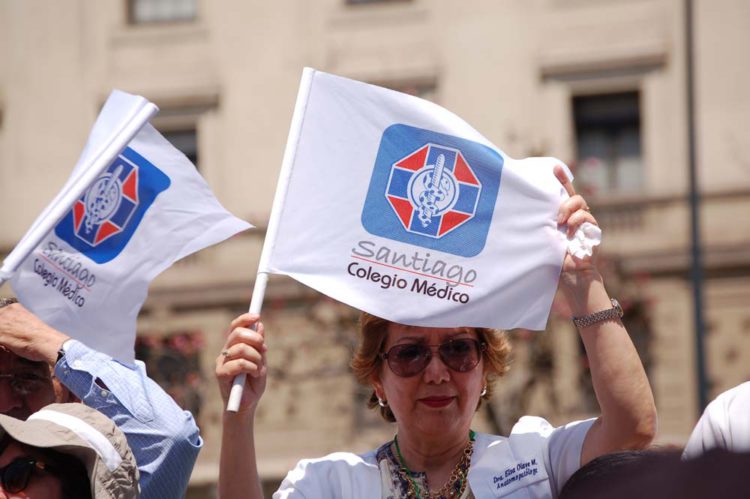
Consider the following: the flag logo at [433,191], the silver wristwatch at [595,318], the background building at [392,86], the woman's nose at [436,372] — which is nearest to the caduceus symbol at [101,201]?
the flag logo at [433,191]

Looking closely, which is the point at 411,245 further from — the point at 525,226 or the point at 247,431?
the point at 247,431

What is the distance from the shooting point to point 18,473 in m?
3.11

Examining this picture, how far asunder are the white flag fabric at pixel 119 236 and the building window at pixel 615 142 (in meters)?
17.8

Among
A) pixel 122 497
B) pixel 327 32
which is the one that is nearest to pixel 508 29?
pixel 327 32

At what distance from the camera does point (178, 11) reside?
23781 millimetres

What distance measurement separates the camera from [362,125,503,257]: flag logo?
3979 mm

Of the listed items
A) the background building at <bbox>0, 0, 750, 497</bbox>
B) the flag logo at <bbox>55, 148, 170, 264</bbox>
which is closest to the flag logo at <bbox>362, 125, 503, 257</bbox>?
the flag logo at <bbox>55, 148, 170, 264</bbox>

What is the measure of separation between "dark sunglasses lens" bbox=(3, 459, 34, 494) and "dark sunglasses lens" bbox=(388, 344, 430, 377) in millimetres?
1035

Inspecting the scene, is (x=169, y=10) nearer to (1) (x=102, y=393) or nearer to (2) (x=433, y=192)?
(2) (x=433, y=192)

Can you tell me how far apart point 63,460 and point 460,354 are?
109 cm

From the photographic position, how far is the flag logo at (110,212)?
15.3 feet

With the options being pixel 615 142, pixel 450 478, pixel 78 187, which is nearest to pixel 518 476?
pixel 450 478

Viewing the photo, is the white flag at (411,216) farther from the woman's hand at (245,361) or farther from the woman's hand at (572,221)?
the woman's hand at (245,361)

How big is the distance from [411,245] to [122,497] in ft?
3.62
